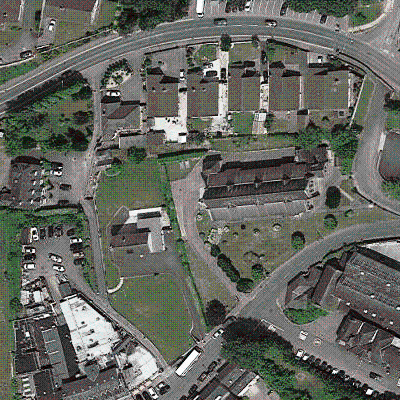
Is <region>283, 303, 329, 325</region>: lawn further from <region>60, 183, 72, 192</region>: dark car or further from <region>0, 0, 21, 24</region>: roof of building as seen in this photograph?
<region>0, 0, 21, 24</region>: roof of building

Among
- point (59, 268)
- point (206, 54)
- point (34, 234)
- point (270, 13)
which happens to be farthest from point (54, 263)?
point (270, 13)

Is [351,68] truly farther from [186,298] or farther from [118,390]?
[118,390]

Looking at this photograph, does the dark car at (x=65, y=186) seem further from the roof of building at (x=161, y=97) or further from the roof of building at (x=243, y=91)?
the roof of building at (x=243, y=91)

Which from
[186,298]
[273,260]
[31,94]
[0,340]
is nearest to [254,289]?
[273,260]

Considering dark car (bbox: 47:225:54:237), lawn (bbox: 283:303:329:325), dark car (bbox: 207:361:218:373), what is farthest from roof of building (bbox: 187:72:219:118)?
dark car (bbox: 207:361:218:373)

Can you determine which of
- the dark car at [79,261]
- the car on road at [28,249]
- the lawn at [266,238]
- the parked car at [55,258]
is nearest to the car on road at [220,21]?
the lawn at [266,238]

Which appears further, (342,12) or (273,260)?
(273,260)
